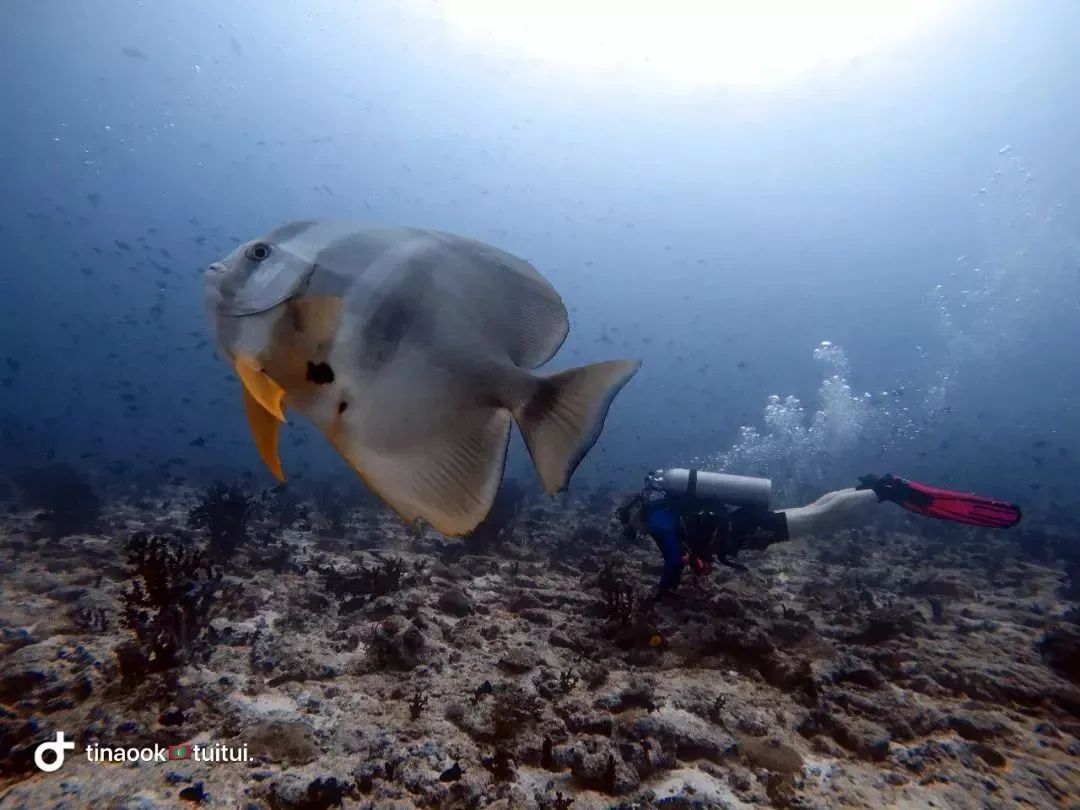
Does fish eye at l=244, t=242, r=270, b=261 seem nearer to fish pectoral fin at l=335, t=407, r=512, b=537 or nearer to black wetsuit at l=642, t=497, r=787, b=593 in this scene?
fish pectoral fin at l=335, t=407, r=512, b=537

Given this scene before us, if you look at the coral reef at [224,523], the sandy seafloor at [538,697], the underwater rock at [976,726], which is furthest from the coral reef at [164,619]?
the underwater rock at [976,726]

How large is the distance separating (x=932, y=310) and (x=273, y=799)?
434 ft

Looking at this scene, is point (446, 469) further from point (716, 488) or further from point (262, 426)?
point (716, 488)

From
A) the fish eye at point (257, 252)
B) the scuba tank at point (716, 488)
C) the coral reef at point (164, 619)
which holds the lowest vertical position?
the coral reef at point (164, 619)

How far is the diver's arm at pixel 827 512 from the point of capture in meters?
7.79

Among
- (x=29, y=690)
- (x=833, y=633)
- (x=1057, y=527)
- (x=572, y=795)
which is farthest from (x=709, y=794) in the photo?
(x=1057, y=527)

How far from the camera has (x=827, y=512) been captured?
26.8 ft

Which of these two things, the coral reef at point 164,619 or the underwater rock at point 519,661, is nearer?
the coral reef at point 164,619

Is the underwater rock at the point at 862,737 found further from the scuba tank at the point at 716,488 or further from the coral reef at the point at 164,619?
the coral reef at the point at 164,619

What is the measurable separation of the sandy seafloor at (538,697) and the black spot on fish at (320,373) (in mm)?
3218

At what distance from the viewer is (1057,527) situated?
56.1 ft

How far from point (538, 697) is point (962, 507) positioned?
309 inches

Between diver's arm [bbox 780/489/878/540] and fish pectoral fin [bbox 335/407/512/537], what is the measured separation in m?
7.38

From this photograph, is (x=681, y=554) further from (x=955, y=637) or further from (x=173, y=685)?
(x=173, y=685)
